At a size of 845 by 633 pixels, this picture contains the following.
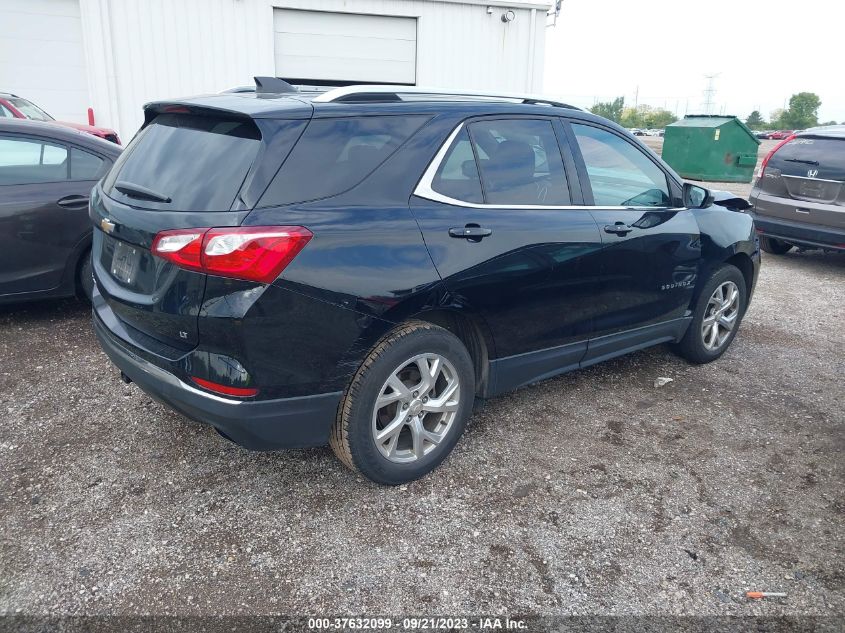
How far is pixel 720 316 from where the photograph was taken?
193 inches

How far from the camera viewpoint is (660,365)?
4.91 metres

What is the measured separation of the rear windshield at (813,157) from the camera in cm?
752

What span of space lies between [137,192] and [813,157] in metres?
7.40

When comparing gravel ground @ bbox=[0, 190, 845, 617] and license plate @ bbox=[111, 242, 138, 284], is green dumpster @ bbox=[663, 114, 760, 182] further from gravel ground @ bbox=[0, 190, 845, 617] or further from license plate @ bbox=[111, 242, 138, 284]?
license plate @ bbox=[111, 242, 138, 284]

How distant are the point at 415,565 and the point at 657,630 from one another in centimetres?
91

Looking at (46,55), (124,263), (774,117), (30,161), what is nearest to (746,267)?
(124,263)

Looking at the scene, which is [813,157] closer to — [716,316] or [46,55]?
[716,316]

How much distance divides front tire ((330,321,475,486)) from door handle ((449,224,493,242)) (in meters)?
0.43

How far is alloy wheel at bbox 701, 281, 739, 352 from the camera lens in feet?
15.8

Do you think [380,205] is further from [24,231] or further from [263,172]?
[24,231]


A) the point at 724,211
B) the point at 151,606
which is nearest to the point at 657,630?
the point at 151,606

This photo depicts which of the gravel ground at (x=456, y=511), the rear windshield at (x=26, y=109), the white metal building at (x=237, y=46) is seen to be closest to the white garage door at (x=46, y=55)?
the white metal building at (x=237, y=46)

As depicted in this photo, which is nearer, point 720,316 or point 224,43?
point 720,316

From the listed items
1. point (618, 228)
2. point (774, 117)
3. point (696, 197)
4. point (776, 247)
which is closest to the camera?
point (618, 228)
